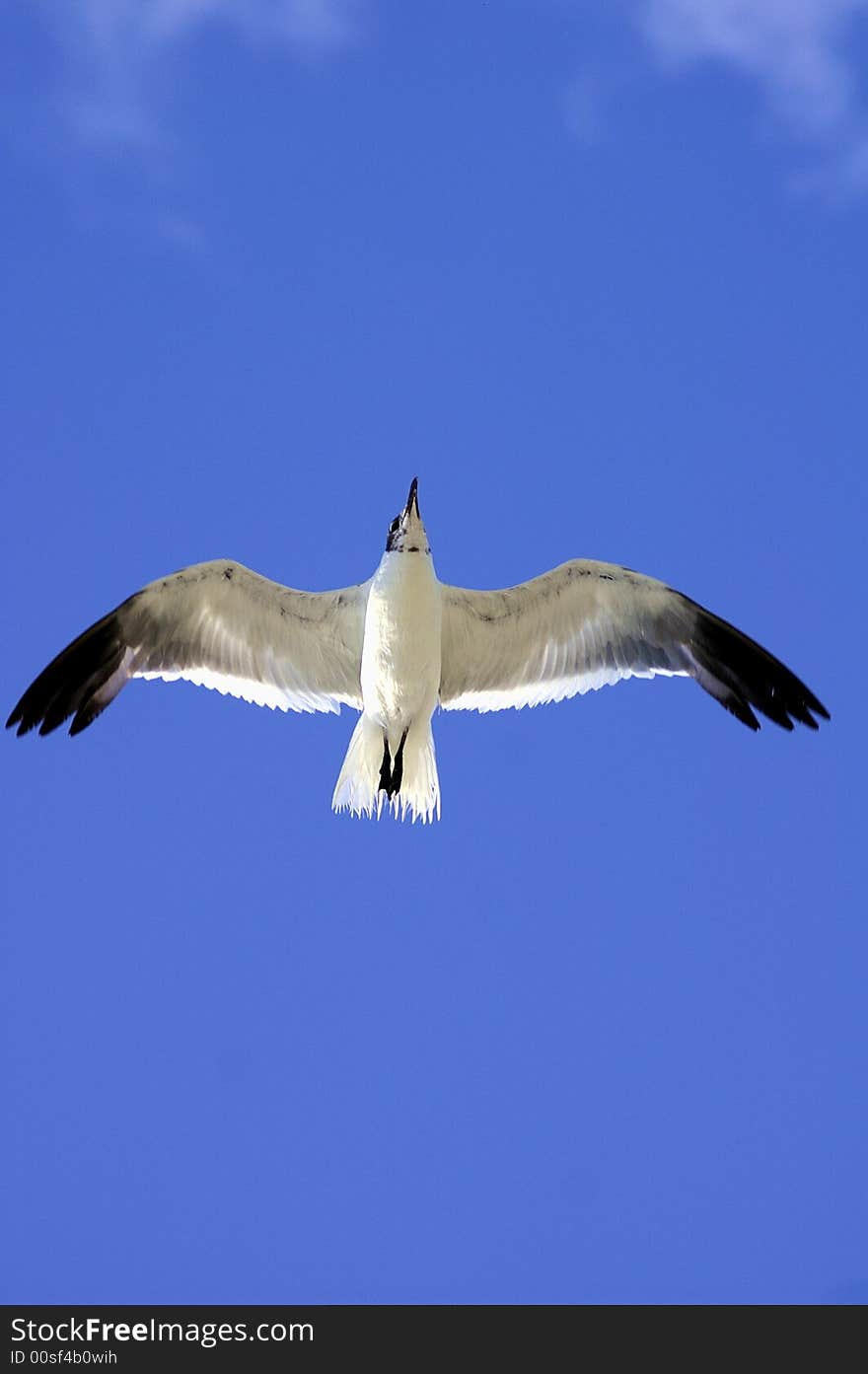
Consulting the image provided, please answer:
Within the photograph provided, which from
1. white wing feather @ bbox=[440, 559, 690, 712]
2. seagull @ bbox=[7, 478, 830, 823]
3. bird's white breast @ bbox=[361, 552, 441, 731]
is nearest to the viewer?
bird's white breast @ bbox=[361, 552, 441, 731]

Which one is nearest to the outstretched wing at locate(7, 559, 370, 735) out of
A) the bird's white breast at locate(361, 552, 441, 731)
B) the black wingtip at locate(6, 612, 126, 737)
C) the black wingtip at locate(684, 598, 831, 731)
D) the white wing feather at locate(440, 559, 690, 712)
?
the black wingtip at locate(6, 612, 126, 737)

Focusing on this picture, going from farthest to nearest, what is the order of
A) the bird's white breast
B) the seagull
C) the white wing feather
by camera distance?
the white wing feather
the seagull
the bird's white breast

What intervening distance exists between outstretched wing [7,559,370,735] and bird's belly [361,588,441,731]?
423 mm

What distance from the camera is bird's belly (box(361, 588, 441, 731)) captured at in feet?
31.6

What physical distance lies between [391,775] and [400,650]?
0.97 m

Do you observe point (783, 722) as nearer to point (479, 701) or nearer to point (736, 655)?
point (736, 655)

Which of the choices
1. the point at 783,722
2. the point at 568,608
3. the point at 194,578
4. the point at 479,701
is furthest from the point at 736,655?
the point at 194,578

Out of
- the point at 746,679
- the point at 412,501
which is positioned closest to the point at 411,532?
the point at 412,501

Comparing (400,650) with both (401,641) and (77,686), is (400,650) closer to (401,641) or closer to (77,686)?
(401,641)

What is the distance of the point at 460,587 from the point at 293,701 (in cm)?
160

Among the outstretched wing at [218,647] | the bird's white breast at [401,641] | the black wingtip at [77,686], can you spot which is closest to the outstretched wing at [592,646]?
the bird's white breast at [401,641]

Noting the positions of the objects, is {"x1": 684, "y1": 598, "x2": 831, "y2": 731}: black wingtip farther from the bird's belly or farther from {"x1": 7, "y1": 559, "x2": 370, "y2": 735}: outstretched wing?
{"x1": 7, "y1": 559, "x2": 370, "y2": 735}: outstretched wing

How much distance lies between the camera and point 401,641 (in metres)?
9.66
